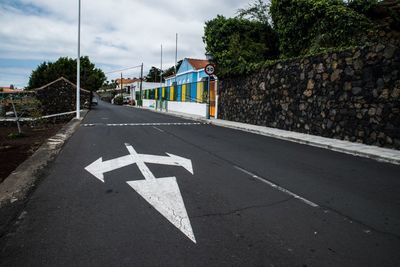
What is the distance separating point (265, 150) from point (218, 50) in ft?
62.2

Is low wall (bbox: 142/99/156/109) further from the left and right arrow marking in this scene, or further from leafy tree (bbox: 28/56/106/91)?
the left and right arrow marking

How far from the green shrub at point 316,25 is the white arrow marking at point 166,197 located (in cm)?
1424

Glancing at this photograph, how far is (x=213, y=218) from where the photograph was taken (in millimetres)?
3840

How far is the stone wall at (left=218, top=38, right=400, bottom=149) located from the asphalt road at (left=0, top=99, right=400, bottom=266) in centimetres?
355

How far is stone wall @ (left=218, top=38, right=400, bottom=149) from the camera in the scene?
969cm

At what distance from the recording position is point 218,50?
2662cm

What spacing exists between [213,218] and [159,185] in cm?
156

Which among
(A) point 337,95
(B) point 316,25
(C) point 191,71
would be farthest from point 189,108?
Result: (A) point 337,95

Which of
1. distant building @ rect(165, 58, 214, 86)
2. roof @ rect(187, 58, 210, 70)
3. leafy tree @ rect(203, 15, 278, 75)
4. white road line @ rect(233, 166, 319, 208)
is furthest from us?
roof @ rect(187, 58, 210, 70)

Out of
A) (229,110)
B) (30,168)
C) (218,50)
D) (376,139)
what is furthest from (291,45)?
(30,168)

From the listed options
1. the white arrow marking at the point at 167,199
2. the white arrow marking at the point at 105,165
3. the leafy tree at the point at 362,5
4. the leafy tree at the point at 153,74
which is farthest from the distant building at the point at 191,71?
the leafy tree at the point at 153,74

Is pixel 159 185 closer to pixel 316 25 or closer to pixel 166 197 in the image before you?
pixel 166 197

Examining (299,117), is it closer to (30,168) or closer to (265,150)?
(265,150)

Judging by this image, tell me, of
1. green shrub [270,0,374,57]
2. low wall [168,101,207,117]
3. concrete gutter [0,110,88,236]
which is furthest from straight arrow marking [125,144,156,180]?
low wall [168,101,207,117]
